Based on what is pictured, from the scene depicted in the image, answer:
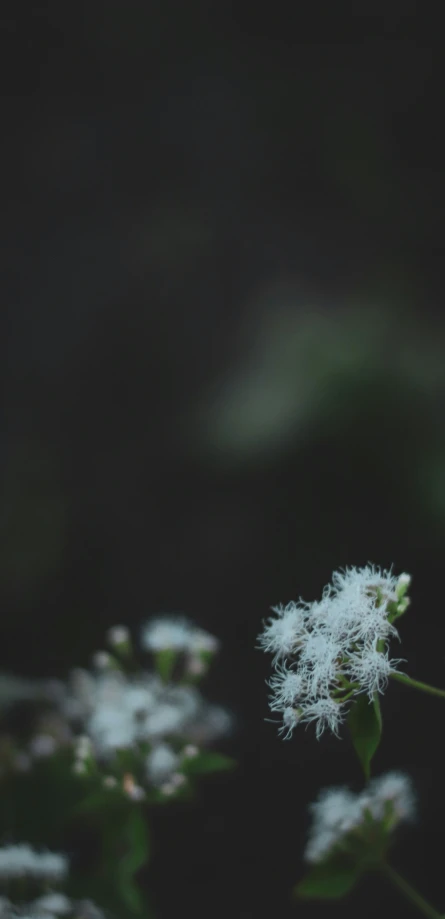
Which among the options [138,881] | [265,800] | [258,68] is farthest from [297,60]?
[138,881]

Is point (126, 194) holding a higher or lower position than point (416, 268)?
higher

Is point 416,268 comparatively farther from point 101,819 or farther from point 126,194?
point 101,819

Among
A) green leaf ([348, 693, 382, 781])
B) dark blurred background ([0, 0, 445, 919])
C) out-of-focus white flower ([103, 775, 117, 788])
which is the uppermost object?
dark blurred background ([0, 0, 445, 919])

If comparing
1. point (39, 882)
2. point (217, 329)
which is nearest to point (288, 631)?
point (39, 882)

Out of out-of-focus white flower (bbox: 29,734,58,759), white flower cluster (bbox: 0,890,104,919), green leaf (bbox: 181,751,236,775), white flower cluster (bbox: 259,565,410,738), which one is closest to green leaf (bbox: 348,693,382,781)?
white flower cluster (bbox: 259,565,410,738)

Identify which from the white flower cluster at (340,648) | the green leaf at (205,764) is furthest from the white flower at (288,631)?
the green leaf at (205,764)

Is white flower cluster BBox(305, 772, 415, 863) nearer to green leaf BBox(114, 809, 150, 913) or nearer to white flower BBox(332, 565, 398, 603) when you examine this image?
green leaf BBox(114, 809, 150, 913)
